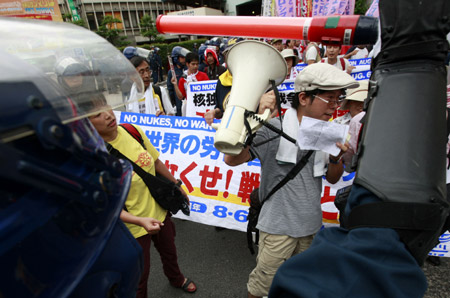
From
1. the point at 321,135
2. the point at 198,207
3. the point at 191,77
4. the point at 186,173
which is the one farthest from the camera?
the point at 191,77

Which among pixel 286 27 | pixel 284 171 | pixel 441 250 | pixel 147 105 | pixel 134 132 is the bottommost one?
pixel 441 250

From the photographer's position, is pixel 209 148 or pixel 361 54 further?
pixel 361 54

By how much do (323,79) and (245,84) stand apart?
55 cm

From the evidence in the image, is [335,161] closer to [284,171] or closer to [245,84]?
[284,171]

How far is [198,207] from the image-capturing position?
10.0 feet

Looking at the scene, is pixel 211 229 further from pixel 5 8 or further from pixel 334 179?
pixel 5 8

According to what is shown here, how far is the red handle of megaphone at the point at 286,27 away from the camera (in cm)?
99

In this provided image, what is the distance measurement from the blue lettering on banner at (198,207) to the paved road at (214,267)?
0.41 m

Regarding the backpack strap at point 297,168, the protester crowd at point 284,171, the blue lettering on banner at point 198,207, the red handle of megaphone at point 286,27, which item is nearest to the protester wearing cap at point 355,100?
the protester crowd at point 284,171

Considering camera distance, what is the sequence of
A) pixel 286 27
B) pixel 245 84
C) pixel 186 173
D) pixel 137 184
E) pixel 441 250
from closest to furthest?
pixel 286 27 → pixel 245 84 → pixel 137 184 → pixel 441 250 → pixel 186 173

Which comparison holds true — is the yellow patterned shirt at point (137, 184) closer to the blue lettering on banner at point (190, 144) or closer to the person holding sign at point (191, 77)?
the blue lettering on banner at point (190, 144)

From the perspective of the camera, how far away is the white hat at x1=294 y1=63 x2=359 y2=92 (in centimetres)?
153

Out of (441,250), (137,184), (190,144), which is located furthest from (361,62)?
(137,184)

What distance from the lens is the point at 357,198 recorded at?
2.34 ft
